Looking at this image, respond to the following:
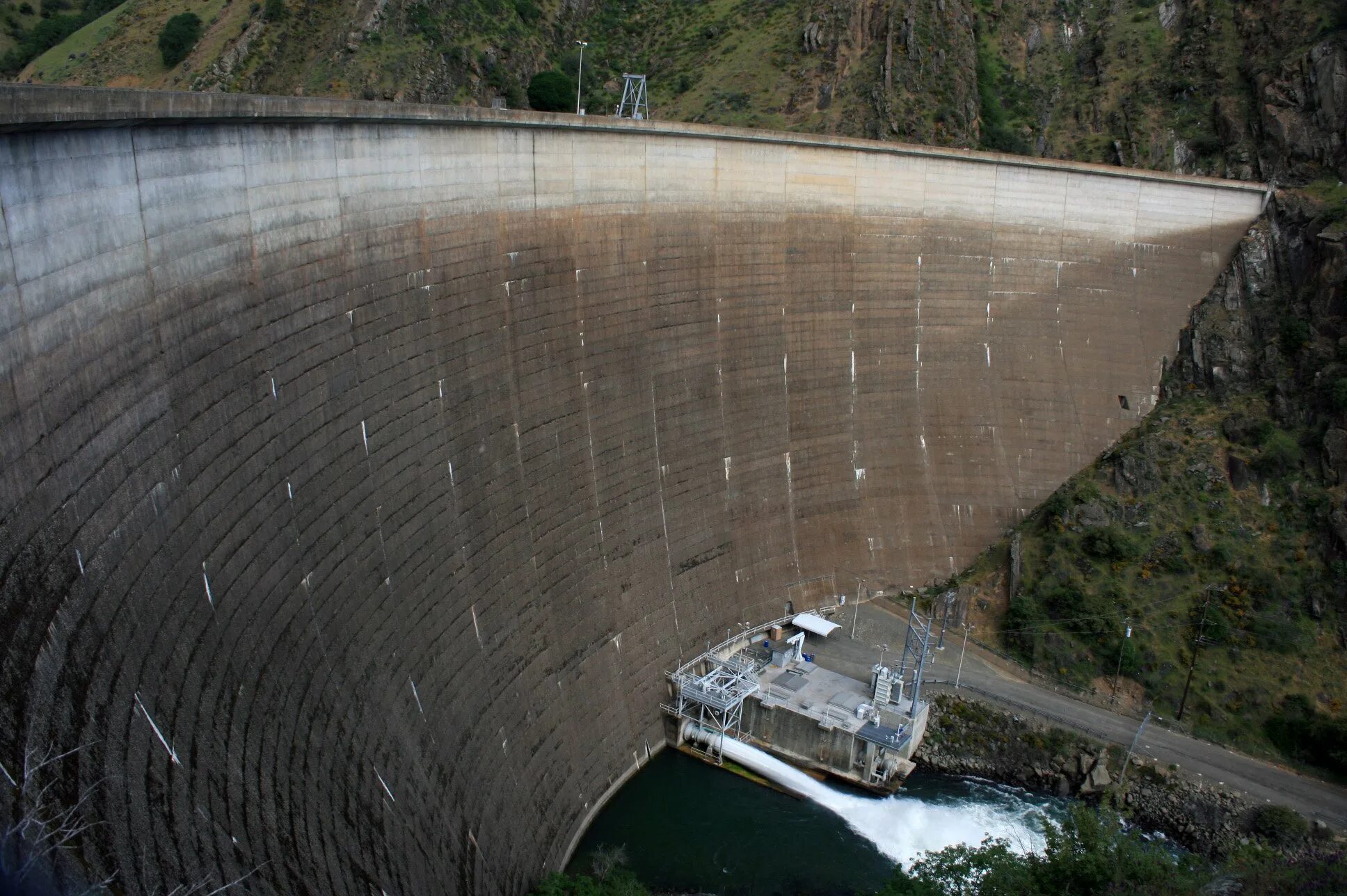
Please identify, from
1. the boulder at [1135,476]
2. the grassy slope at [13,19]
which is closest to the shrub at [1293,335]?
the boulder at [1135,476]

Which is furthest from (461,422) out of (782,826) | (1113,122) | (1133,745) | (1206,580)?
(1113,122)

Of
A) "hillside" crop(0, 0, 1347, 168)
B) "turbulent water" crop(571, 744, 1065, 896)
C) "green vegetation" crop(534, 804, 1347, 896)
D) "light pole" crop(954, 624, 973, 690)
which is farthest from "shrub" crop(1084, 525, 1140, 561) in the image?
"hillside" crop(0, 0, 1347, 168)

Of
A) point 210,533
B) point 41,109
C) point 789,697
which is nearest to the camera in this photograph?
point 41,109

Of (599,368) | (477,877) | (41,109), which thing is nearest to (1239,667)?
(599,368)

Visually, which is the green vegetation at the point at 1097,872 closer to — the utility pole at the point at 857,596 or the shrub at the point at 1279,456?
the utility pole at the point at 857,596

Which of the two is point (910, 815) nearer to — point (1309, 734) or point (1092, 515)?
point (1309, 734)

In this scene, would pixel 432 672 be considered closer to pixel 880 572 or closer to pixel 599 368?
pixel 599 368
